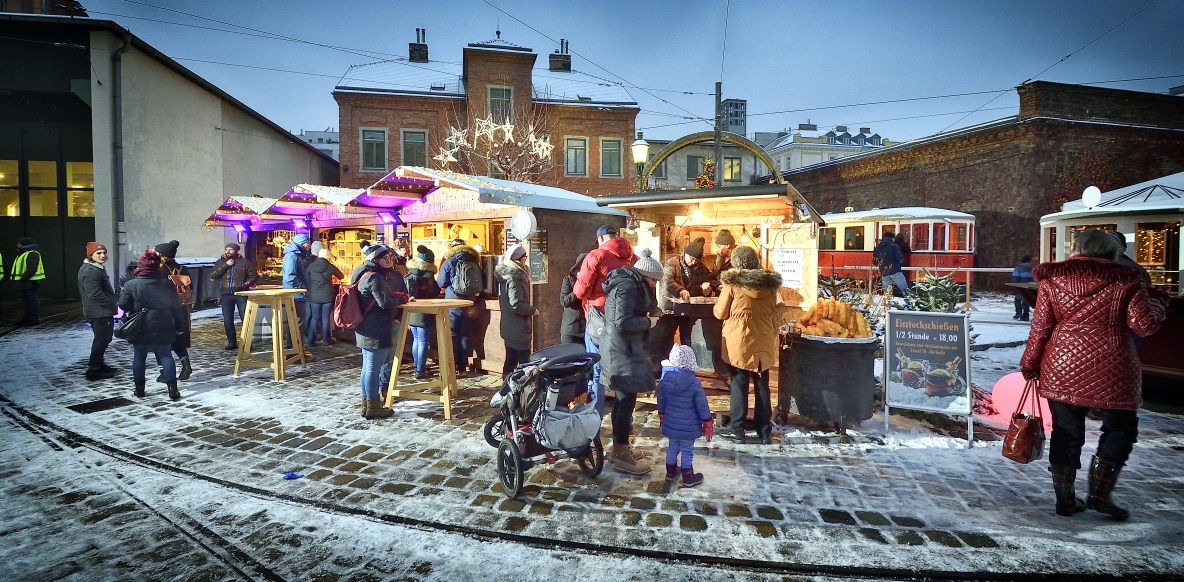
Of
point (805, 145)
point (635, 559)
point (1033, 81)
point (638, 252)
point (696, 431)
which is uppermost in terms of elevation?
point (805, 145)

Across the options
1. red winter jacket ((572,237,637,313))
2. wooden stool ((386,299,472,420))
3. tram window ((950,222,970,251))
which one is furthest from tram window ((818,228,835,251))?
wooden stool ((386,299,472,420))

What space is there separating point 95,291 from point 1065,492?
10495 millimetres

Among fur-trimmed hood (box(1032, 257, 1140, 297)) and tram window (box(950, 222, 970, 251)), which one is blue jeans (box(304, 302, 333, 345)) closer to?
fur-trimmed hood (box(1032, 257, 1140, 297))

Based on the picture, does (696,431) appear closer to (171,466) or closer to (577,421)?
(577,421)

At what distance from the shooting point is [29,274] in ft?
39.0

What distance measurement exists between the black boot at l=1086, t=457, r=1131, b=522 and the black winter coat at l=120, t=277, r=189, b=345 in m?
8.91

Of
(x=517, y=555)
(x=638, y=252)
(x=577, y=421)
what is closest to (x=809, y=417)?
(x=577, y=421)

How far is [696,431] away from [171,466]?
14.4ft

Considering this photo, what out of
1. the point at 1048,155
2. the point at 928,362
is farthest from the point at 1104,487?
the point at 1048,155

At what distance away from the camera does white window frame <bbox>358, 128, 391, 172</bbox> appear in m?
24.2

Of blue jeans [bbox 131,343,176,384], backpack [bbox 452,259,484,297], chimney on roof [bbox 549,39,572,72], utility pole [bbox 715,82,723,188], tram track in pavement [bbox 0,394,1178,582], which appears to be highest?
chimney on roof [bbox 549,39,572,72]

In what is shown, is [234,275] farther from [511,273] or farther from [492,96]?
[492,96]

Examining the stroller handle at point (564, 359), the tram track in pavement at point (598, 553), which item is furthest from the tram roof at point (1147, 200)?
the stroller handle at point (564, 359)

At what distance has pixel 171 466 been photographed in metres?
4.72
